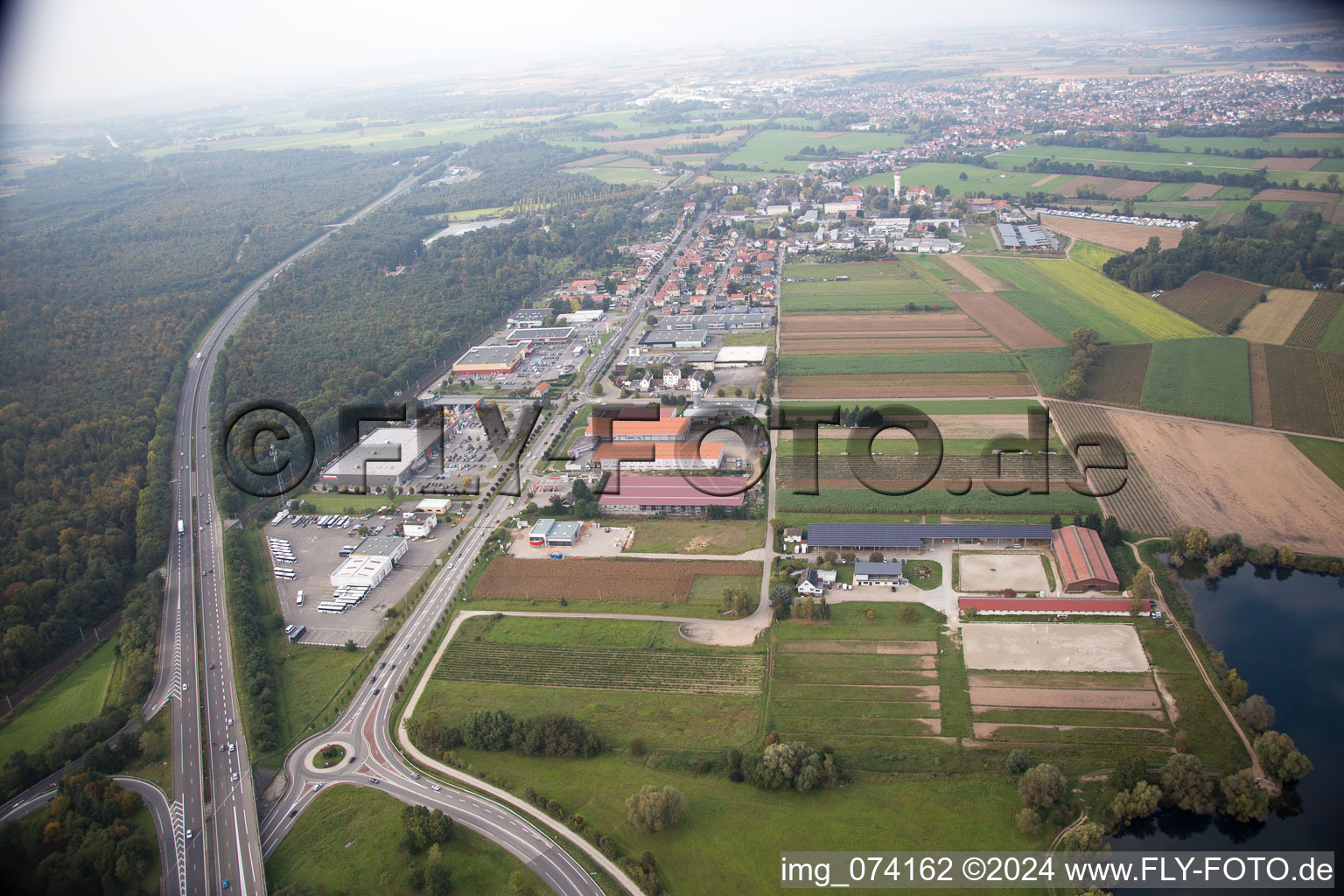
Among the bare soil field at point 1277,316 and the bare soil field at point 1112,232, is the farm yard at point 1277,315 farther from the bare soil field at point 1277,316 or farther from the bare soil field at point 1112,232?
the bare soil field at point 1112,232

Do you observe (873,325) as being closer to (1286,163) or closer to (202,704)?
(202,704)

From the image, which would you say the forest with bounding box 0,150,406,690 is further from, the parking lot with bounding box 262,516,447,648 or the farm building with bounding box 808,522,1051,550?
the farm building with bounding box 808,522,1051,550

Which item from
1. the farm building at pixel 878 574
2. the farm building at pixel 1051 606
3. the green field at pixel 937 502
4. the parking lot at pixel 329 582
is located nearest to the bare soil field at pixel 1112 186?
the green field at pixel 937 502

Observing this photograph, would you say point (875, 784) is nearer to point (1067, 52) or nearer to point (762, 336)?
point (762, 336)

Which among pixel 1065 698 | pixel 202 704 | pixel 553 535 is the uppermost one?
pixel 553 535

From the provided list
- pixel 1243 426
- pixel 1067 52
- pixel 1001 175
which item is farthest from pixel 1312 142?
pixel 1067 52

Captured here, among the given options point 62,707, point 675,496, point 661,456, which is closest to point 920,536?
point 675,496
